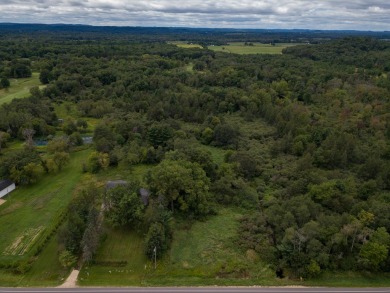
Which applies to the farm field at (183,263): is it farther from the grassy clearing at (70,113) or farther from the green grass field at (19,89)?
→ the green grass field at (19,89)

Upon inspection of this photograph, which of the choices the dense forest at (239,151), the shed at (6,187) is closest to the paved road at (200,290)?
the dense forest at (239,151)

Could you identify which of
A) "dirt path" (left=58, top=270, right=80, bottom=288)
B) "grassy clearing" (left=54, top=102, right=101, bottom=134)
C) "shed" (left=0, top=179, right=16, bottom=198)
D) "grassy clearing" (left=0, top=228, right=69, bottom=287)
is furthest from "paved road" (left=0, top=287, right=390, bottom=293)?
"grassy clearing" (left=54, top=102, right=101, bottom=134)

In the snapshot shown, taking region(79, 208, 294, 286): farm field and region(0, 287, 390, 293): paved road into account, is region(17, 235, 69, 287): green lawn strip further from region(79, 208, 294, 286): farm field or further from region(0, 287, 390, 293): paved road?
region(79, 208, 294, 286): farm field

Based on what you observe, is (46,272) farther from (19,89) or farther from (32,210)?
(19,89)

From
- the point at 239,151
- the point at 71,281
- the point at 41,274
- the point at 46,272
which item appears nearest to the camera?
the point at 71,281

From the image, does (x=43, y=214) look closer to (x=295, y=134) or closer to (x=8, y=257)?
(x=8, y=257)

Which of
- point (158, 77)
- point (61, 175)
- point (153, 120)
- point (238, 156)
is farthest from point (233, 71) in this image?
point (61, 175)

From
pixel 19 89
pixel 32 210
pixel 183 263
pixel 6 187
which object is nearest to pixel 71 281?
pixel 183 263
